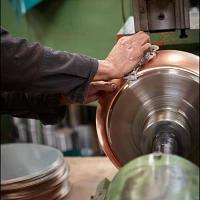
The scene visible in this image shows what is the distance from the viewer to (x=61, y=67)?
Result: 745 mm

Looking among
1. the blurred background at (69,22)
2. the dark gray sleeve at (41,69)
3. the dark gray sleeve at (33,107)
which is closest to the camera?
the dark gray sleeve at (41,69)

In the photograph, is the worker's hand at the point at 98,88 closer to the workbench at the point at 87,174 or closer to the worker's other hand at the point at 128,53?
the worker's other hand at the point at 128,53

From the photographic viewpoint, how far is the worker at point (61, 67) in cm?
71

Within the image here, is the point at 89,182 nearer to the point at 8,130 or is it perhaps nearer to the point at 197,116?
the point at 197,116

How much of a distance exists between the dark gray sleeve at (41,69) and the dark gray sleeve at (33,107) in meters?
0.24

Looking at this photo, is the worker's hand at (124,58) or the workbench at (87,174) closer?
the worker's hand at (124,58)

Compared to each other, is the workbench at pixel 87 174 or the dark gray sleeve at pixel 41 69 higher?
the dark gray sleeve at pixel 41 69

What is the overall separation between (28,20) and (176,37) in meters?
0.75

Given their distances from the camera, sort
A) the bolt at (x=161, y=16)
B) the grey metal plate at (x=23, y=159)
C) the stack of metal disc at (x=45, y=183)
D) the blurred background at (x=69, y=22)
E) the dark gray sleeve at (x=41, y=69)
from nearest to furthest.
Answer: the dark gray sleeve at (x=41, y=69) → the bolt at (x=161, y=16) → the stack of metal disc at (x=45, y=183) → the blurred background at (x=69, y=22) → the grey metal plate at (x=23, y=159)

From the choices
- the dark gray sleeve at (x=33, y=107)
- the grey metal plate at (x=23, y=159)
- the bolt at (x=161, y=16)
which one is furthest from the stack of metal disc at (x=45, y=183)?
the bolt at (x=161, y=16)

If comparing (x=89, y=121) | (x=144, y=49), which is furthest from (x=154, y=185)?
(x=89, y=121)

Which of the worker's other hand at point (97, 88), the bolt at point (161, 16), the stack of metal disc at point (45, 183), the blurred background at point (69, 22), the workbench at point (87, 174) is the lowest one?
the workbench at point (87, 174)

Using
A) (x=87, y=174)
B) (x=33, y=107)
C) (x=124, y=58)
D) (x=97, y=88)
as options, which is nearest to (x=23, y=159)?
(x=87, y=174)

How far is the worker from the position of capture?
712 mm
